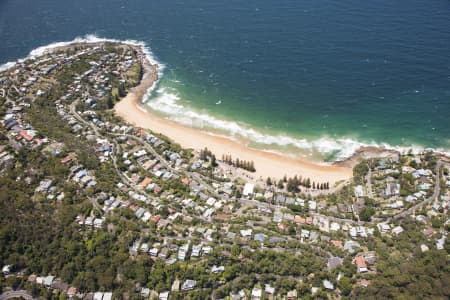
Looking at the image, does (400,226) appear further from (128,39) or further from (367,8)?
(128,39)

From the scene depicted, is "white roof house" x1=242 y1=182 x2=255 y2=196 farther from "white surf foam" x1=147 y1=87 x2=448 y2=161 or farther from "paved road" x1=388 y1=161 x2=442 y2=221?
"paved road" x1=388 y1=161 x2=442 y2=221

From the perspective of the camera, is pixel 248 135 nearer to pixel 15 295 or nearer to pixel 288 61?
pixel 288 61

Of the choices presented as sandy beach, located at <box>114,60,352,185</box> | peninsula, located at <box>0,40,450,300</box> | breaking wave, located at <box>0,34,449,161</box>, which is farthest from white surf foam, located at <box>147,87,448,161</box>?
peninsula, located at <box>0,40,450,300</box>

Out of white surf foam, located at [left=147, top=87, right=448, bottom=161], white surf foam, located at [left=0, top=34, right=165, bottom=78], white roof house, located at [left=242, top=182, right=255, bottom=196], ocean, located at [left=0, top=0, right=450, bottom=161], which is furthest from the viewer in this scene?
white surf foam, located at [left=0, top=34, right=165, bottom=78]

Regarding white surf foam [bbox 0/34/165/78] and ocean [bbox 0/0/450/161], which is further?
white surf foam [bbox 0/34/165/78]

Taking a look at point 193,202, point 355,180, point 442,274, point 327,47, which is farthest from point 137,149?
point 327,47

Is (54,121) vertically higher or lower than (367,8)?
lower

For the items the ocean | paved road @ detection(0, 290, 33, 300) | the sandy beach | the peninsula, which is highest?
the ocean
